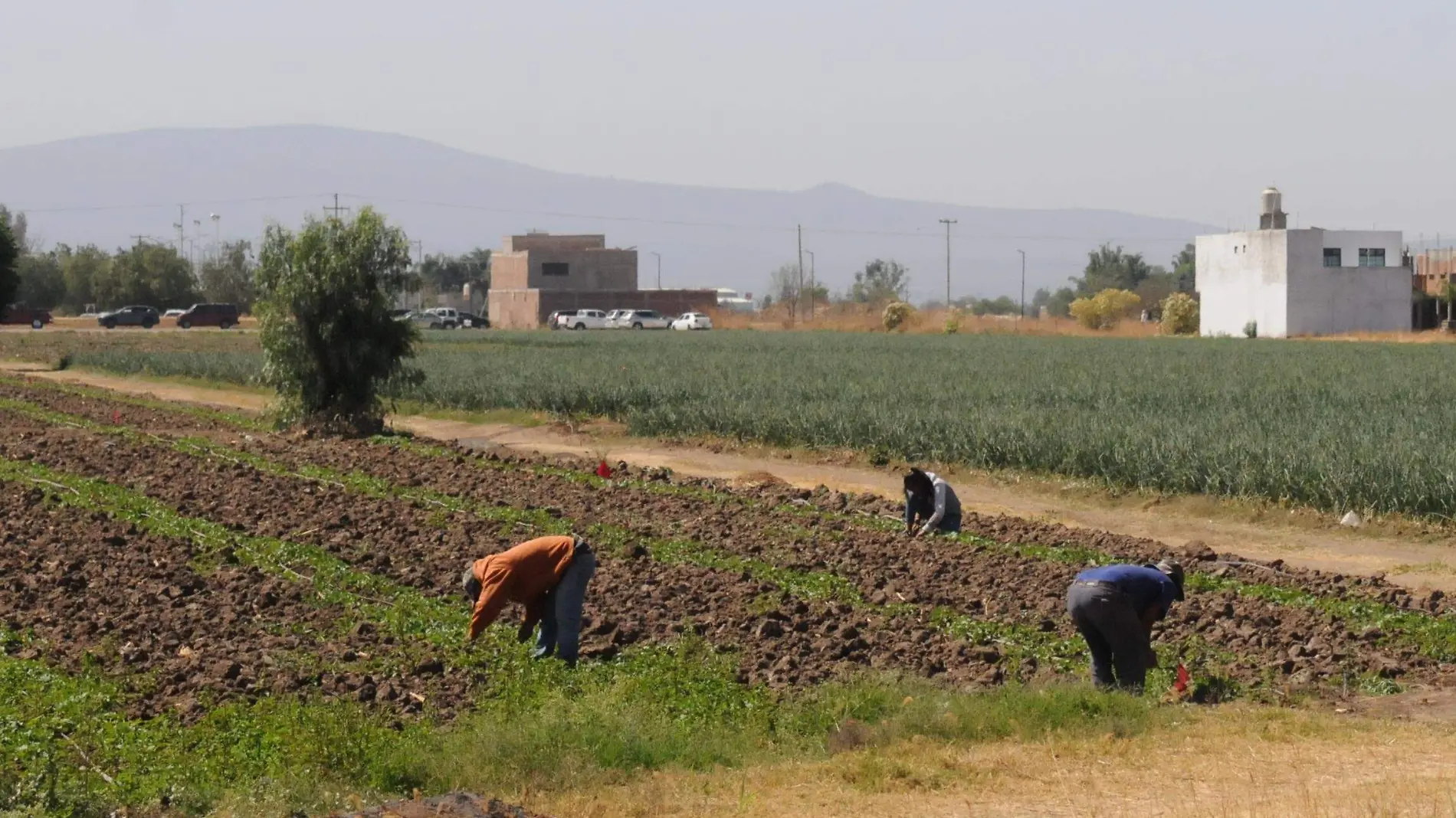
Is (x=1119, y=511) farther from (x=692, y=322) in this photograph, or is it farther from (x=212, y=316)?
(x=212, y=316)

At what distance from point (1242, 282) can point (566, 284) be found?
54.7 metres

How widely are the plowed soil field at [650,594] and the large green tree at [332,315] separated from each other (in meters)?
8.25

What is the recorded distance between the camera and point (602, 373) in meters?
40.3

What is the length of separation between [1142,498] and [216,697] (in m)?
13.9

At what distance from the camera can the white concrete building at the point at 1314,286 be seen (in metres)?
77.7

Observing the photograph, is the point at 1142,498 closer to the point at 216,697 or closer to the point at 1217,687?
the point at 1217,687

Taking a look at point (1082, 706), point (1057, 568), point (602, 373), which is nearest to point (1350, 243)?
point (602, 373)

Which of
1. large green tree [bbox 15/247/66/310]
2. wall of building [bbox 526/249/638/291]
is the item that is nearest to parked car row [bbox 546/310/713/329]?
wall of building [bbox 526/249/638/291]

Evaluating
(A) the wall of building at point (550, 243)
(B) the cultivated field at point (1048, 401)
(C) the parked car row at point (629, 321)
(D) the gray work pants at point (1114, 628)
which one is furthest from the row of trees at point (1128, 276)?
(D) the gray work pants at point (1114, 628)

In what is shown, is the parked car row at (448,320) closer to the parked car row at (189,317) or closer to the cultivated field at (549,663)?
the parked car row at (189,317)

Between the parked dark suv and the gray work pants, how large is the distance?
289ft

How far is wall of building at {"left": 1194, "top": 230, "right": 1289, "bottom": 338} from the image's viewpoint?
7825 cm

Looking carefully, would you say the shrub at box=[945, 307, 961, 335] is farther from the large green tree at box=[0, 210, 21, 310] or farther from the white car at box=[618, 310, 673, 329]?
the large green tree at box=[0, 210, 21, 310]

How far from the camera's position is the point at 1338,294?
77812mm
